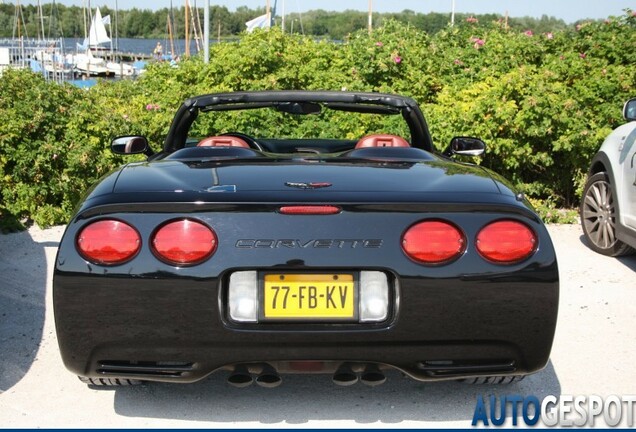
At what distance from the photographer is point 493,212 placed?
3.56 metres

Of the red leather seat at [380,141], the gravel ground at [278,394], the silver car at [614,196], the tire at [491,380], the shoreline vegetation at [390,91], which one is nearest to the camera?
the gravel ground at [278,394]

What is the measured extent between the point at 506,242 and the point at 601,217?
4308 mm

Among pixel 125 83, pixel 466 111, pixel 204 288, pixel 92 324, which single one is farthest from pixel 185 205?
pixel 125 83

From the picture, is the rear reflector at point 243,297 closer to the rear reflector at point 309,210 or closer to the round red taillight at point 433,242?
the rear reflector at point 309,210

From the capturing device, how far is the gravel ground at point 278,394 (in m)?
3.85

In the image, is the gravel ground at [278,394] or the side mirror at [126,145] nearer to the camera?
the gravel ground at [278,394]

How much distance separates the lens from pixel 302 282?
11.2ft

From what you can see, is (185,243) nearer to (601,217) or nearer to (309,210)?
(309,210)

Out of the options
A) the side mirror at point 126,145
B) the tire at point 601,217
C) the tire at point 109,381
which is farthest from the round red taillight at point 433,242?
the tire at point 601,217

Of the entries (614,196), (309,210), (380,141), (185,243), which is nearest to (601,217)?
(614,196)

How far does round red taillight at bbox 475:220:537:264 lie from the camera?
352 centimetres

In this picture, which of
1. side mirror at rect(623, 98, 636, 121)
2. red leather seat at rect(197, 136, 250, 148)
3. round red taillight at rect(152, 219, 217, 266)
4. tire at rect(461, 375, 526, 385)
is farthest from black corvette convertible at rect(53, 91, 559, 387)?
side mirror at rect(623, 98, 636, 121)

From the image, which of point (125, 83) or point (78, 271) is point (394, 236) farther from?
point (125, 83)

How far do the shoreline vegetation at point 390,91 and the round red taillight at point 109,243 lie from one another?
492 centimetres
